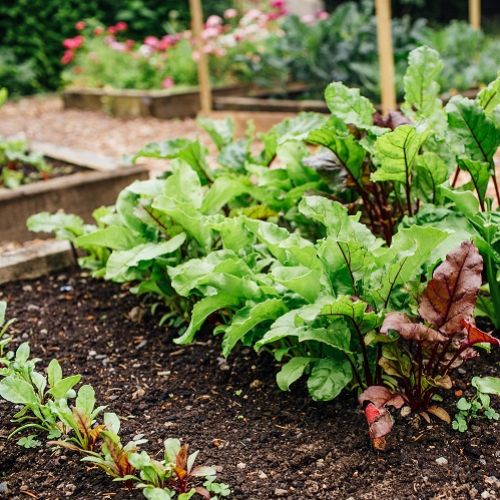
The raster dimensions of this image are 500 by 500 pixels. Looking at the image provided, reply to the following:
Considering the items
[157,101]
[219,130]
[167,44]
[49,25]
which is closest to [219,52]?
[167,44]

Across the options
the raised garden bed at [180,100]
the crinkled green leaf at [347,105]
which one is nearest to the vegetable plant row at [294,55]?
the raised garden bed at [180,100]

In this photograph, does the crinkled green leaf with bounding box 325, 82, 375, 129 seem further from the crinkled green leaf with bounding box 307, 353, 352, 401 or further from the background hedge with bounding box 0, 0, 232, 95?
the background hedge with bounding box 0, 0, 232, 95

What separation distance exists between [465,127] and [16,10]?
1034 centimetres

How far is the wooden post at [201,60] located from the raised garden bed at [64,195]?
3.05m

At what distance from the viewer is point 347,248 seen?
2.01 m

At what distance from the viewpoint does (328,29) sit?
22.7 ft

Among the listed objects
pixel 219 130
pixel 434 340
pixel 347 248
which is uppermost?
pixel 219 130

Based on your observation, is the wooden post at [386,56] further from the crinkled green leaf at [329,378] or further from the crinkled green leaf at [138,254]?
the crinkled green leaf at [329,378]

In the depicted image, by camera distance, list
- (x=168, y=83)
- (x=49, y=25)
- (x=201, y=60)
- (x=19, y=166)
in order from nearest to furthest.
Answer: (x=19, y=166) < (x=201, y=60) < (x=168, y=83) < (x=49, y=25)

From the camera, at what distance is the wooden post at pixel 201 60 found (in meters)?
7.15

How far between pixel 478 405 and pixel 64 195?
2.78 m

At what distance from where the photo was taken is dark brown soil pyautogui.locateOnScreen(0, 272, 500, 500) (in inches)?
72.1

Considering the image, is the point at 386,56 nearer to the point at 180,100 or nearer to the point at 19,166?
the point at 19,166

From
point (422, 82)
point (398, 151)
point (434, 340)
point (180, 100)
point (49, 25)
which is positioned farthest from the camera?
point (49, 25)
